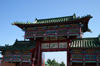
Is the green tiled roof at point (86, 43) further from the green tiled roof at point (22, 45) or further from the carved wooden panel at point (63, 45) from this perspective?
the green tiled roof at point (22, 45)

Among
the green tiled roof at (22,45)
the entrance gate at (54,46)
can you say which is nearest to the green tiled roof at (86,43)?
the entrance gate at (54,46)

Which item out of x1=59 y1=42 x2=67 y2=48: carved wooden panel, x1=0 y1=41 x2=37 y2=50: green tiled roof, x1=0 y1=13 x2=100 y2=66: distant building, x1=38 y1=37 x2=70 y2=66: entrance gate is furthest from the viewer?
x1=0 y1=41 x2=37 y2=50: green tiled roof

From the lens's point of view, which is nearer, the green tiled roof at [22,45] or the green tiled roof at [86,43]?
the green tiled roof at [86,43]

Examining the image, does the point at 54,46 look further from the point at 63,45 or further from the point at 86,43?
the point at 86,43

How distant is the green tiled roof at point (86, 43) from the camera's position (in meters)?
17.2

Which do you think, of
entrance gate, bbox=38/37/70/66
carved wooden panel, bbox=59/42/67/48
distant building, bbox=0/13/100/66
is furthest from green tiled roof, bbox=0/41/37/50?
carved wooden panel, bbox=59/42/67/48

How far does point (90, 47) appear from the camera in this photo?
16719mm

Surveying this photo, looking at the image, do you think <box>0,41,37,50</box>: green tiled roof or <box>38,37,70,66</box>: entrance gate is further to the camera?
<box>0,41,37,50</box>: green tiled roof

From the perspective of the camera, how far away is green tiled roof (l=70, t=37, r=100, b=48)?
1723 centimetres

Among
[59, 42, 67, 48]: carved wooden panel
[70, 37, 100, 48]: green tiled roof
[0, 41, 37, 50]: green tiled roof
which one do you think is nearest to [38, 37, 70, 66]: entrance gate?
[59, 42, 67, 48]: carved wooden panel

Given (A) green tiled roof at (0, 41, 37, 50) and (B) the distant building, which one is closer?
(B) the distant building

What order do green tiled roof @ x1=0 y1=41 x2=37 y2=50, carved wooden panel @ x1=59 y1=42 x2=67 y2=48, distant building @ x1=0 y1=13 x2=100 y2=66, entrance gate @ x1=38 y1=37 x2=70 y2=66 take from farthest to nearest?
green tiled roof @ x1=0 y1=41 x2=37 y2=50 → carved wooden panel @ x1=59 y1=42 x2=67 y2=48 → entrance gate @ x1=38 y1=37 x2=70 y2=66 → distant building @ x1=0 y1=13 x2=100 y2=66

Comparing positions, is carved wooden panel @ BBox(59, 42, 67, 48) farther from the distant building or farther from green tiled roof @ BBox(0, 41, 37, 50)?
green tiled roof @ BBox(0, 41, 37, 50)

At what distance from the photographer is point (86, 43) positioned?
1805 cm
